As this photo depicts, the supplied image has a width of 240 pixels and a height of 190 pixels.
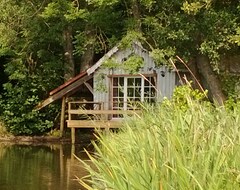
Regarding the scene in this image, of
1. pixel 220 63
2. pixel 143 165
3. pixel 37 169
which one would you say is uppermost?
pixel 220 63

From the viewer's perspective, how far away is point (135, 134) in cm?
568

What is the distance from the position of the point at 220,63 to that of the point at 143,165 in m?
14.9

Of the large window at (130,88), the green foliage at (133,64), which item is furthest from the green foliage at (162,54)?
the large window at (130,88)

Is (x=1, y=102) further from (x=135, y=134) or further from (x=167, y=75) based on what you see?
(x=135, y=134)

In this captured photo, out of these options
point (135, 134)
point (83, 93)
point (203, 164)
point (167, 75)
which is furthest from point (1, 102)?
point (203, 164)

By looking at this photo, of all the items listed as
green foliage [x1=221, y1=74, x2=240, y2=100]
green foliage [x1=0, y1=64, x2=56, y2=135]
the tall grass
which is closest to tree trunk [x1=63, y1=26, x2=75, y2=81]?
green foliage [x1=0, y1=64, x2=56, y2=135]

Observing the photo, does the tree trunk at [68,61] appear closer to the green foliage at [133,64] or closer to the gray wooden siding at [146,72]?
the gray wooden siding at [146,72]

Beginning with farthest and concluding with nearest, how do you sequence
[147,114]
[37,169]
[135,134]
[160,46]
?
1. [160,46]
2. [37,169]
3. [147,114]
4. [135,134]

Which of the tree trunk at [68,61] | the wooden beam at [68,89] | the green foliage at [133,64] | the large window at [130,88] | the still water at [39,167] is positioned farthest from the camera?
the tree trunk at [68,61]

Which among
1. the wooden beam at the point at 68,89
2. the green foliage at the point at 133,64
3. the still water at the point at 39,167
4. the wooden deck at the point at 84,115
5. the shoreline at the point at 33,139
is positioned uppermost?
the green foliage at the point at 133,64

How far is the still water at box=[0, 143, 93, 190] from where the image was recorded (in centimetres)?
1136

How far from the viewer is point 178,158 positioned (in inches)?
167

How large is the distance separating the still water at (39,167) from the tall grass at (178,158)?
4557mm

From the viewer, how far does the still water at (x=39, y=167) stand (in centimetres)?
1136
